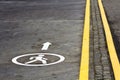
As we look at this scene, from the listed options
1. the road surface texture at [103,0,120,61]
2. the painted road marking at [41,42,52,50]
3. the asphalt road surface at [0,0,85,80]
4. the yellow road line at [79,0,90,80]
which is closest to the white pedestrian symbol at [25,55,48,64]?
the asphalt road surface at [0,0,85,80]

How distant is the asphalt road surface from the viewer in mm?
9016

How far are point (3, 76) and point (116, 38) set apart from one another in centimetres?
527

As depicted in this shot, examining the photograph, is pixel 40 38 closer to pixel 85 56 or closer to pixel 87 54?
pixel 87 54

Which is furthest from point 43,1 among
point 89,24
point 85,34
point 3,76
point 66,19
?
point 3,76

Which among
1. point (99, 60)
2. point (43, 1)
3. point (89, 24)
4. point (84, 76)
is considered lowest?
point (84, 76)

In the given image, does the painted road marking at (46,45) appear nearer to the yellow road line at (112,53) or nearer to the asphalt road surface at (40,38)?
the asphalt road surface at (40,38)

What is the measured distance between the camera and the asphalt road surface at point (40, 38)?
902 centimetres

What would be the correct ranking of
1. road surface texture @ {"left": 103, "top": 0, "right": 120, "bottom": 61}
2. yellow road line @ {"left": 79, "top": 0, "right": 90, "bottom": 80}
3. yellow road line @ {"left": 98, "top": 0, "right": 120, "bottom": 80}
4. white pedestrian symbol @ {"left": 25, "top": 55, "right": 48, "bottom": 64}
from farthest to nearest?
road surface texture @ {"left": 103, "top": 0, "right": 120, "bottom": 61} < white pedestrian symbol @ {"left": 25, "top": 55, "right": 48, "bottom": 64} < yellow road line @ {"left": 98, "top": 0, "right": 120, "bottom": 80} < yellow road line @ {"left": 79, "top": 0, "right": 90, "bottom": 80}

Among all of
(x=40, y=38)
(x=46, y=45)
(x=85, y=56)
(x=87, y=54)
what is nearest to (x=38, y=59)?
(x=85, y=56)

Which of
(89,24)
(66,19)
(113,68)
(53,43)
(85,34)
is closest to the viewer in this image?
(113,68)

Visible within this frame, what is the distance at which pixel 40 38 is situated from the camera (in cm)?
1329

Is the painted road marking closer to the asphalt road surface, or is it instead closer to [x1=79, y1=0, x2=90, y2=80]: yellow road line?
the asphalt road surface

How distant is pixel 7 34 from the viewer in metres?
14.3

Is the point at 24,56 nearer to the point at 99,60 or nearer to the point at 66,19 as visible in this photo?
the point at 99,60
